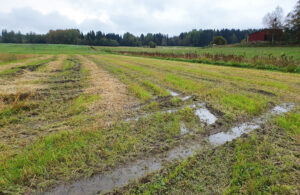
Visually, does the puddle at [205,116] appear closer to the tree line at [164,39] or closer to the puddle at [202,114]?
the puddle at [202,114]

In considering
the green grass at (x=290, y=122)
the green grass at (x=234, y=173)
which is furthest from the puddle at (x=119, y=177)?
the green grass at (x=290, y=122)

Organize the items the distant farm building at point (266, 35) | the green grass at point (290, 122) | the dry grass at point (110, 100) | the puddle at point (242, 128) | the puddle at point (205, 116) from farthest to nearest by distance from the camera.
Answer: the distant farm building at point (266, 35) → the dry grass at point (110, 100) → the puddle at point (205, 116) → the green grass at point (290, 122) → the puddle at point (242, 128)

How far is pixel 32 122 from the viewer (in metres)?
3.56

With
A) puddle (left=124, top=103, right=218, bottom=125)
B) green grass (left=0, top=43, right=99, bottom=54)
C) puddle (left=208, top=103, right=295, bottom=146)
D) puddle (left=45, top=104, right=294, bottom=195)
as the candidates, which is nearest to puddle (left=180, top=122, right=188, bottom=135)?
puddle (left=45, top=104, right=294, bottom=195)

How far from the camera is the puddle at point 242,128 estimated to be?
2.93 m

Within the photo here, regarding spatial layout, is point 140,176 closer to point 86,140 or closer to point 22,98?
point 86,140

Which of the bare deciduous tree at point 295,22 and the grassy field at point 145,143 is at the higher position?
the bare deciduous tree at point 295,22

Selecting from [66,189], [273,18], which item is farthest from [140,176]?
[273,18]

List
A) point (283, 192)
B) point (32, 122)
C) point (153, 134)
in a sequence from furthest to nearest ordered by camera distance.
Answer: point (32, 122) → point (153, 134) → point (283, 192)

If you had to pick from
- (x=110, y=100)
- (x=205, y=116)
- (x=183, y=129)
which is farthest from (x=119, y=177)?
(x=110, y=100)

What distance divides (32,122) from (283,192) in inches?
182

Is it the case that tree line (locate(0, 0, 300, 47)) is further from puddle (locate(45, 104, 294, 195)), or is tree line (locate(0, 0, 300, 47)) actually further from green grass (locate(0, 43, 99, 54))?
puddle (locate(45, 104, 294, 195))

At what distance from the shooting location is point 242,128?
3324 millimetres

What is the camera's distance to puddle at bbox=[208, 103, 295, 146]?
2932 millimetres
